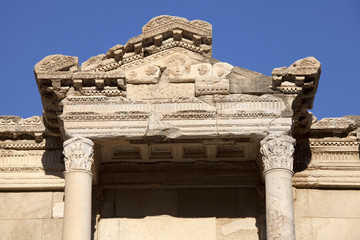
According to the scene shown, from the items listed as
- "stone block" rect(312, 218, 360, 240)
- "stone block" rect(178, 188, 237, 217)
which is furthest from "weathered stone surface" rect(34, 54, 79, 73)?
"stone block" rect(312, 218, 360, 240)

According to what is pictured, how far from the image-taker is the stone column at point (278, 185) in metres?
20.1

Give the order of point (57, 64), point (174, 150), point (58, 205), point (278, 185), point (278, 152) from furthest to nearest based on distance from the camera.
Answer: point (58, 205)
point (174, 150)
point (57, 64)
point (278, 152)
point (278, 185)

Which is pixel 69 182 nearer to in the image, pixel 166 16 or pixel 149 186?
pixel 149 186

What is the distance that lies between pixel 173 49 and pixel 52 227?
4.32 metres

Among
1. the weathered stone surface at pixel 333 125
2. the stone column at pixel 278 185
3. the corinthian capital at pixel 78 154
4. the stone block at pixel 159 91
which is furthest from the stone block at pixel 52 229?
the weathered stone surface at pixel 333 125

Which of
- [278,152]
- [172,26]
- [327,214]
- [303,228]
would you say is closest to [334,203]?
[327,214]

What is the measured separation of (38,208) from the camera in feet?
74.4

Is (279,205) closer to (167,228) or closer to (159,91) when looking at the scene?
(167,228)

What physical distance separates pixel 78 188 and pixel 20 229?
2578 mm

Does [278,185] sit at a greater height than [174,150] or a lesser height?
lesser

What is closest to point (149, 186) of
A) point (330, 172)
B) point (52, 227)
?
point (52, 227)

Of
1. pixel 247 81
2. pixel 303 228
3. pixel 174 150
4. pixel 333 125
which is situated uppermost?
pixel 247 81

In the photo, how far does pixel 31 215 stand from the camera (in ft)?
74.2

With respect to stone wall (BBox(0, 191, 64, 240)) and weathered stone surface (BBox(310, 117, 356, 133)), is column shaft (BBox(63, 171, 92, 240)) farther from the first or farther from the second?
weathered stone surface (BBox(310, 117, 356, 133))
